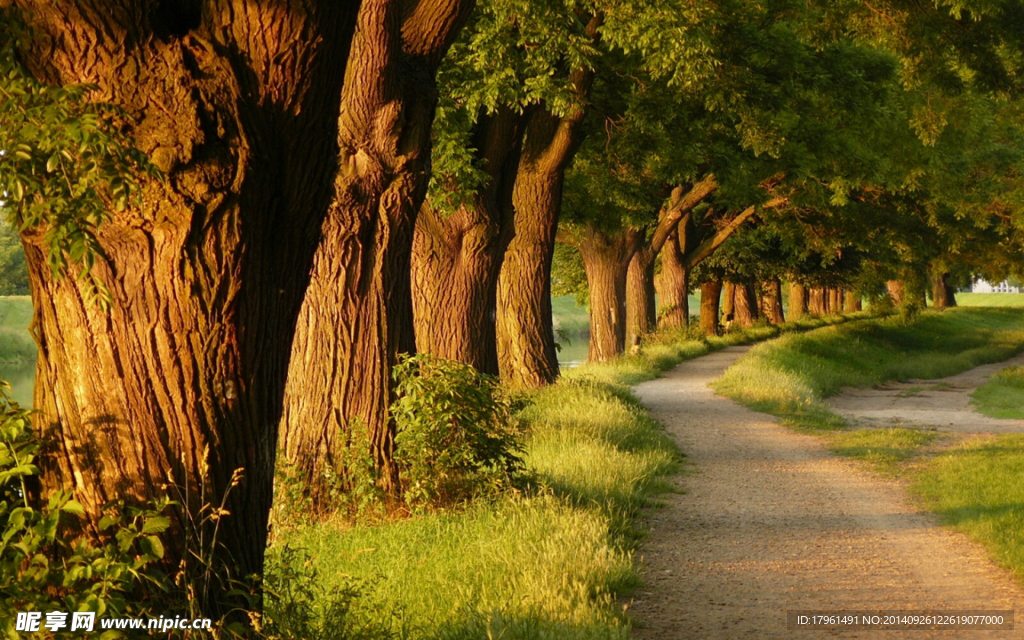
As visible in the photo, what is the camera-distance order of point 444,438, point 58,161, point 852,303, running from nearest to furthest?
point 58,161
point 444,438
point 852,303

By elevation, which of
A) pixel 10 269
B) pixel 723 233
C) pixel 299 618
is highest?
pixel 10 269

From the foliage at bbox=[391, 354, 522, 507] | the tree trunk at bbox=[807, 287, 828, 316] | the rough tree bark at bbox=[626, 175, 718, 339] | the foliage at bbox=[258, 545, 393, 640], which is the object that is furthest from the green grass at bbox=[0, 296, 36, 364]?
the foliage at bbox=[258, 545, 393, 640]

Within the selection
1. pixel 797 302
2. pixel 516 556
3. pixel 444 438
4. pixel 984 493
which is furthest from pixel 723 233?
pixel 516 556

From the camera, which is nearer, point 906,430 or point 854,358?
point 906,430

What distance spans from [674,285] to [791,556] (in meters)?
28.8

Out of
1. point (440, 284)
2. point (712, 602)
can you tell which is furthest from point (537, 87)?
point (712, 602)

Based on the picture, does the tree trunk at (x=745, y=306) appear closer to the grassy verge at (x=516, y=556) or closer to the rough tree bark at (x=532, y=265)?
the rough tree bark at (x=532, y=265)

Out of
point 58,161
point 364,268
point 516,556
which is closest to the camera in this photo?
point 58,161

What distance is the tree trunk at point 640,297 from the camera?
109ft

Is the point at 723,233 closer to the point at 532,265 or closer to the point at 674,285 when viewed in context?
the point at 674,285

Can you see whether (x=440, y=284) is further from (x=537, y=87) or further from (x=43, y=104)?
(x=43, y=104)

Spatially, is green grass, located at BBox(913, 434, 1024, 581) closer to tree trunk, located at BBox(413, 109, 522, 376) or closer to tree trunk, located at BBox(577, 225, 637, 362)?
tree trunk, located at BBox(413, 109, 522, 376)

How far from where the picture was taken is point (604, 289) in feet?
96.0

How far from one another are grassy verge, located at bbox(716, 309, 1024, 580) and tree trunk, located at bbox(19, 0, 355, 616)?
5.69 metres
